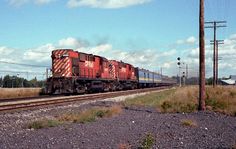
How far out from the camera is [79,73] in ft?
120

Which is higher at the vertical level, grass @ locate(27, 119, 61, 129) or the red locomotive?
the red locomotive

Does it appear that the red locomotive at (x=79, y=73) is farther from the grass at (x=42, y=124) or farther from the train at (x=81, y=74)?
the grass at (x=42, y=124)

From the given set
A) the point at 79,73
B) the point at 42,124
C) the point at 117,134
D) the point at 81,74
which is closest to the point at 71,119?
the point at 42,124

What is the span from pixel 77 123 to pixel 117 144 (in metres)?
4.69

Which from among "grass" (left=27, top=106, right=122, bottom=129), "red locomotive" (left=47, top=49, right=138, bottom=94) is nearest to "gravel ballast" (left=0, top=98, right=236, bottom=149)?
"grass" (left=27, top=106, right=122, bottom=129)

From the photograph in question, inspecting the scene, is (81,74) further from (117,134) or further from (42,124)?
(117,134)

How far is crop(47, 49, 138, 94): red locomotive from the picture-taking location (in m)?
34.2

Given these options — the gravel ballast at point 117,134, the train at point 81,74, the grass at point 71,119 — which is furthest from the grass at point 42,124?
the train at point 81,74

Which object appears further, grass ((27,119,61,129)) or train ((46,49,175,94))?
train ((46,49,175,94))

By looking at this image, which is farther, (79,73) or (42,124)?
(79,73)

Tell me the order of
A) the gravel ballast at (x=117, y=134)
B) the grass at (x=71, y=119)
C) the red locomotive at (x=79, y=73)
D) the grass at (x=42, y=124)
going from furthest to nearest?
the red locomotive at (x=79, y=73) < the grass at (x=71, y=119) < the grass at (x=42, y=124) < the gravel ballast at (x=117, y=134)

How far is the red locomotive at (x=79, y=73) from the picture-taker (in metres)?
34.2

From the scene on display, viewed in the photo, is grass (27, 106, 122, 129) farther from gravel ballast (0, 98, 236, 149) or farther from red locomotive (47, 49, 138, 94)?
red locomotive (47, 49, 138, 94)

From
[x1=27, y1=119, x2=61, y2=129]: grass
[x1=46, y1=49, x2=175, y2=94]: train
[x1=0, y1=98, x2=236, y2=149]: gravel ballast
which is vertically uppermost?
[x1=46, y1=49, x2=175, y2=94]: train
